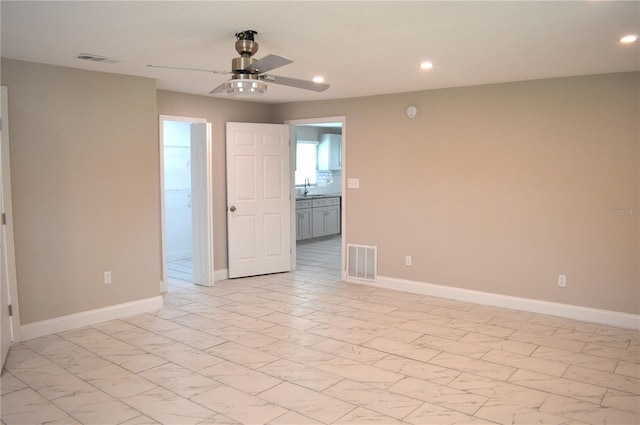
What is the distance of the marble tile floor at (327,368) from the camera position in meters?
3.04

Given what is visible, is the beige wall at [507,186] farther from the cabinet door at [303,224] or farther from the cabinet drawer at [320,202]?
the cabinet drawer at [320,202]

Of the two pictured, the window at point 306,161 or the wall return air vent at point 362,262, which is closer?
the wall return air vent at point 362,262

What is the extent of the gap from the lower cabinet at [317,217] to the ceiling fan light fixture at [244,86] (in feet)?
19.4

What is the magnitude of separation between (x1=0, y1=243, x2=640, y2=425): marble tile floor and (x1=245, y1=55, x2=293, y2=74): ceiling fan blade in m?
2.09

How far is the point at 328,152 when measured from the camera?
10398 mm

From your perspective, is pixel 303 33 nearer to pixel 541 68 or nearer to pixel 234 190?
pixel 541 68

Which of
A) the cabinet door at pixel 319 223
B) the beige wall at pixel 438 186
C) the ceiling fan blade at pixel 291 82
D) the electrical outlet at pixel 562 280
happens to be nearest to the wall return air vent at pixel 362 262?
the beige wall at pixel 438 186

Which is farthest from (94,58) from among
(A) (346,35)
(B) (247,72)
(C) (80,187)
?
(A) (346,35)

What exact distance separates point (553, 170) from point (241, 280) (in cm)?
394

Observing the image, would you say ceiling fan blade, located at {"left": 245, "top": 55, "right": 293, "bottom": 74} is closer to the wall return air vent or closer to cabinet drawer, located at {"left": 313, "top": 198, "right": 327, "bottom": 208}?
the wall return air vent

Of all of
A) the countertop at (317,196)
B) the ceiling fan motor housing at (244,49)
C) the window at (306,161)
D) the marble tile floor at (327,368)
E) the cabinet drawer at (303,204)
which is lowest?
the marble tile floor at (327,368)

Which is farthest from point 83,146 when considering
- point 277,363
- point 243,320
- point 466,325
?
point 466,325

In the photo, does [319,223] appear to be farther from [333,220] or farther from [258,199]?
[258,199]

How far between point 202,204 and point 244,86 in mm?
3394
